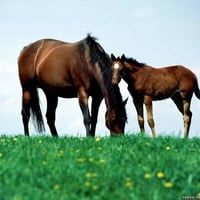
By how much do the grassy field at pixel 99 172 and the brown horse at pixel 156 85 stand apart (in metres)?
5.88

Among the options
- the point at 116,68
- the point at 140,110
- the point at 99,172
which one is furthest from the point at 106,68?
the point at 99,172

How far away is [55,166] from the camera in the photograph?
7547mm

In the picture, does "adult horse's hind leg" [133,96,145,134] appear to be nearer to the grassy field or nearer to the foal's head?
the foal's head

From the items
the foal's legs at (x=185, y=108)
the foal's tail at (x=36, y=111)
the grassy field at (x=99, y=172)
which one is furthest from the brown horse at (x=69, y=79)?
the grassy field at (x=99, y=172)

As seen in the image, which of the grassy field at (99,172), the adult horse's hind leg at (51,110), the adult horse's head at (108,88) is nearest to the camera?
the grassy field at (99,172)

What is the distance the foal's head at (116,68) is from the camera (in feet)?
46.9

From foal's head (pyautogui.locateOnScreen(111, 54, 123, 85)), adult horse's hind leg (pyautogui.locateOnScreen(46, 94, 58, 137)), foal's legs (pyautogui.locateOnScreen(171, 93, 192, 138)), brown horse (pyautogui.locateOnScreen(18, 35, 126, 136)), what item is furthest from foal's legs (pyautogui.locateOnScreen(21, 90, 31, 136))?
foal's legs (pyautogui.locateOnScreen(171, 93, 192, 138))

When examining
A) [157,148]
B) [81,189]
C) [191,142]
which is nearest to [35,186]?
[81,189]

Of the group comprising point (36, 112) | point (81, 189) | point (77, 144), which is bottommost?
point (36, 112)

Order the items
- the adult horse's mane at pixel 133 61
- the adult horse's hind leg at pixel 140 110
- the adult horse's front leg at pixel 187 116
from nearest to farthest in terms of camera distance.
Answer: the adult horse's mane at pixel 133 61
the adult horse's hind leg at pixel 140 110
the adult horse's front leg at pixel 187 116

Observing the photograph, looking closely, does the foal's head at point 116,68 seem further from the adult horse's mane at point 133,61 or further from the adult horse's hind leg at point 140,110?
the adult horse's hind leg at point 140,110

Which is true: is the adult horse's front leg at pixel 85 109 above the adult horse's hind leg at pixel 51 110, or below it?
above

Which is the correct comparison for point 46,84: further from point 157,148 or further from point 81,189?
point 81,189

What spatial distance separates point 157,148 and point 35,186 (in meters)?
3.39
